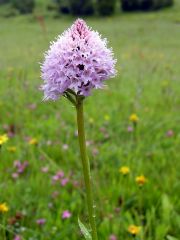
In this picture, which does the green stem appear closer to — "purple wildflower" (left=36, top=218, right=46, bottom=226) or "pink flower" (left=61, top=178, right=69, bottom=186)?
"purple wildflower" (left=36, top=218, right=46, bottom=226)

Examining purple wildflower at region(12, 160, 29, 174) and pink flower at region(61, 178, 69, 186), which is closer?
pink flower at region(61, 178, 69, 186)

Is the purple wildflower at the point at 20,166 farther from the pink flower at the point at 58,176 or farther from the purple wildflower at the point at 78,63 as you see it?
the purple wildflower at the point at 78,63

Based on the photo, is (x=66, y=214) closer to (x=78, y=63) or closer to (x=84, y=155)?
(x=84, y=155)

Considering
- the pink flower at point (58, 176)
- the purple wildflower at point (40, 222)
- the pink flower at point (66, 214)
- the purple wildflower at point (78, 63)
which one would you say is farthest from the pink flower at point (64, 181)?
the purple wildflower at point (78, 63)

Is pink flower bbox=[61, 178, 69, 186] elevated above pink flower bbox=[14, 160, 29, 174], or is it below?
above

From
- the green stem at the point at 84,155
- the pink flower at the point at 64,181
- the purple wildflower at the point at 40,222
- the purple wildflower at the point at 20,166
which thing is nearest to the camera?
the green stem at the point at 84,155

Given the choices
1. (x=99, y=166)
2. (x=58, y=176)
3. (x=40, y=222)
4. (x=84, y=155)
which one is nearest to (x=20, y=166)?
(x=58, y=176)

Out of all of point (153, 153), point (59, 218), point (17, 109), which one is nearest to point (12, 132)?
point (17, 109)

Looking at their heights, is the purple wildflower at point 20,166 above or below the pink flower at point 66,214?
below

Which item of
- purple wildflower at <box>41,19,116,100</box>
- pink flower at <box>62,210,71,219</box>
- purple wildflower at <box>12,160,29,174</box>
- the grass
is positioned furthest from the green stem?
purple wildflower at <box>12,160,29,174</box>
